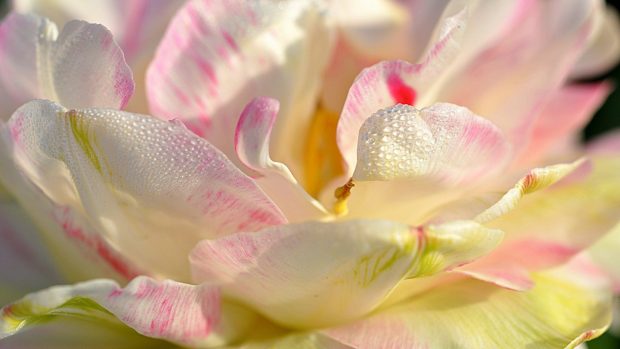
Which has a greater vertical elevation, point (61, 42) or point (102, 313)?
point (61, 42)

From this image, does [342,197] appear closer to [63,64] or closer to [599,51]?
[63,64]

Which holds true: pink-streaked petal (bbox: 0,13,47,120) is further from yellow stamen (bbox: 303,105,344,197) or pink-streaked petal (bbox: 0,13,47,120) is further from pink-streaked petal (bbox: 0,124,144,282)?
yellow stamen (bbox: 303,105,344,197)

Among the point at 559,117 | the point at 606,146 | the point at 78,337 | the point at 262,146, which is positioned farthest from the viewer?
the point at 606,146

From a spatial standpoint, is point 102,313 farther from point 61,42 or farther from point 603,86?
point 603,86

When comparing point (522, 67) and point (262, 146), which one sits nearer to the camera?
point (262, 146)

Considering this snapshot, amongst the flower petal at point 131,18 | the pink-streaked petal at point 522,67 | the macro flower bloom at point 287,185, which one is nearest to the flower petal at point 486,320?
the macro flower bloom at point 287,185

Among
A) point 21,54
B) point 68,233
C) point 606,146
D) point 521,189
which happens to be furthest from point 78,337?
point 606,146

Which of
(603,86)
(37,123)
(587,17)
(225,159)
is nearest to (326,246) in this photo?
(225,159)
